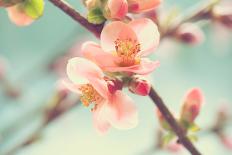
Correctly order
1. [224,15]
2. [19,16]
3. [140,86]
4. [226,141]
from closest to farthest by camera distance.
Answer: [140,86], [19,16], [224,15], [226,141]

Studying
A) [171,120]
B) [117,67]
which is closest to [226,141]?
[171,120]

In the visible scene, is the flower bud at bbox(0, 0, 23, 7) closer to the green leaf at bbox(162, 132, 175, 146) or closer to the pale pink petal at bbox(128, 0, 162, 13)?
the pale pink petal at bbox(128, 0, 162, 13)

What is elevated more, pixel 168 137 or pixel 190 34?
pixel 190 34

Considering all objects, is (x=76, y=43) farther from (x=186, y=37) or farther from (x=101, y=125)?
(x=101, y=125)

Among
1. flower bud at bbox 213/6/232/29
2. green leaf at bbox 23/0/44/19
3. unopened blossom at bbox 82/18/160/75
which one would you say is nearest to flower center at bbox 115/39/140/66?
unopened blossom at bbox 82/18/160/75

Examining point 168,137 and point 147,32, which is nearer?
point 147,32

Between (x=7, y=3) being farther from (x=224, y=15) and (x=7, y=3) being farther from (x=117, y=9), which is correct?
(x=224, y=15)
